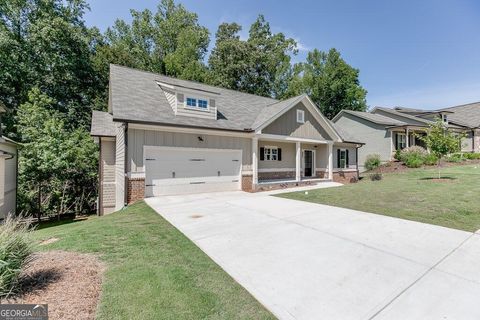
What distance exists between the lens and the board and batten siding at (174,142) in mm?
10164

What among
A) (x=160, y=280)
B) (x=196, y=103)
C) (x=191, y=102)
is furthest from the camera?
(x=196, y=103)

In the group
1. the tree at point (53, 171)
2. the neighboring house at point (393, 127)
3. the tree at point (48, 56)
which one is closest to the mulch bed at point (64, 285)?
the tree at point (53, 171)

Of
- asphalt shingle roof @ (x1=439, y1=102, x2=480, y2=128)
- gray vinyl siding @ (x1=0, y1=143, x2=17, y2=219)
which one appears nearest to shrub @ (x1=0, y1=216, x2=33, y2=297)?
gray vinyl siding @ (x1=0, y1=143, x2=17, y2=219)

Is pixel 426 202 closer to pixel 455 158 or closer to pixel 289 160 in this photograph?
pixel 289 160

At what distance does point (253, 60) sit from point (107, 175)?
26820mm

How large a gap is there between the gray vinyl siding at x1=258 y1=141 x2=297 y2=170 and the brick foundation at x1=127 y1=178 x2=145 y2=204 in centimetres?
776

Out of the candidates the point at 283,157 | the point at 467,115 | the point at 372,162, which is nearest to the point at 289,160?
the point at 283,157

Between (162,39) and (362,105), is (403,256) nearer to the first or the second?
(162,39)

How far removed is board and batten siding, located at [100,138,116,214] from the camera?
1217 cm

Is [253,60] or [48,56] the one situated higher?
[253,60]

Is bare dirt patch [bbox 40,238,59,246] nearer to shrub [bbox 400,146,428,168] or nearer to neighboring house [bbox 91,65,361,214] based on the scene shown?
neighboring house [bbox 91,65,361,214]

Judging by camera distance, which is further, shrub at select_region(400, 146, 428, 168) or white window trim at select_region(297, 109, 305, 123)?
shrub at select_region(400, 146, 428, 168)

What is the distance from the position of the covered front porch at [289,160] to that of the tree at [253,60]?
58.7 feet

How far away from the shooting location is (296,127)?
619 inches
